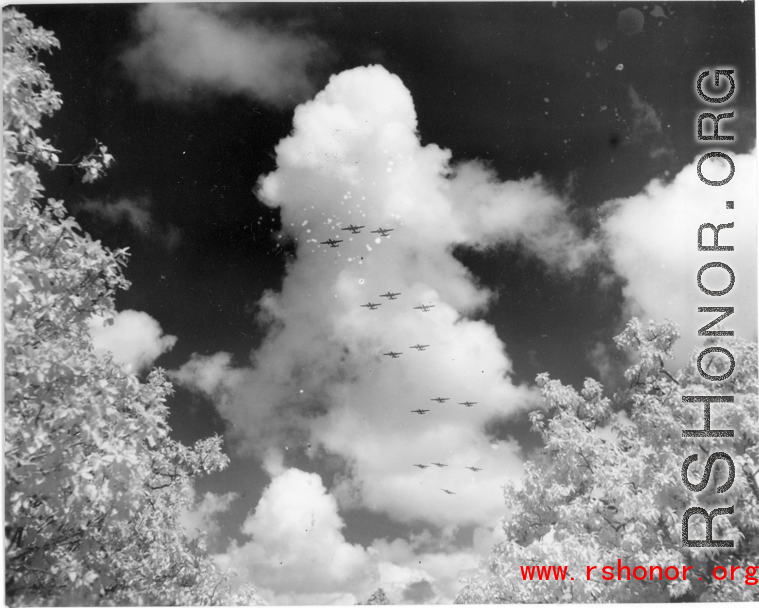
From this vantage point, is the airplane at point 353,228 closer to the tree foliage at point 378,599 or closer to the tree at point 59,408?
the tree at point 59,408

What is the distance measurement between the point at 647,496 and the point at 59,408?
5.82m

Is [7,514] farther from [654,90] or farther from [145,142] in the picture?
[654,90]

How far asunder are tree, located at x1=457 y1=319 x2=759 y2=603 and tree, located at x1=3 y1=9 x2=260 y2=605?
381 centimetres

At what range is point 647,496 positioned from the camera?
568 centimetres

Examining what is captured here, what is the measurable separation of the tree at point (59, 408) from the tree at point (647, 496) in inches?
150

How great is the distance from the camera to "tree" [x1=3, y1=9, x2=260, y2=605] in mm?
4469

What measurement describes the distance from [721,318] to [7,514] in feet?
25.5

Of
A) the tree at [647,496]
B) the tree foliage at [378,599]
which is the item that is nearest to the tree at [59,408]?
the tree foliage at [378,599]

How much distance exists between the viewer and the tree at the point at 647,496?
5.67 meters

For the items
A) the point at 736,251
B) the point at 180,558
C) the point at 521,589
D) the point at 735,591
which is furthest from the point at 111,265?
the point at 735,591

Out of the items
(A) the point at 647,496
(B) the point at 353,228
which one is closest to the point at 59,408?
(B) the point at 353,228

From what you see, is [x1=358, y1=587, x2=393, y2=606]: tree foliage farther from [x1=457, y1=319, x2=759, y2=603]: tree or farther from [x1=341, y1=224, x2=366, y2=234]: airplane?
[x1=341, y1=224, x2=366, y2=234]: airplane

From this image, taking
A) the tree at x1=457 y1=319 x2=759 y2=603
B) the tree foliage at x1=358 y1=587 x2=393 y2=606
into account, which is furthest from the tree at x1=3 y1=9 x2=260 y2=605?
the tree at x1=457 y1=319 x2=759 y2=603

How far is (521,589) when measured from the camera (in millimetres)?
5844
